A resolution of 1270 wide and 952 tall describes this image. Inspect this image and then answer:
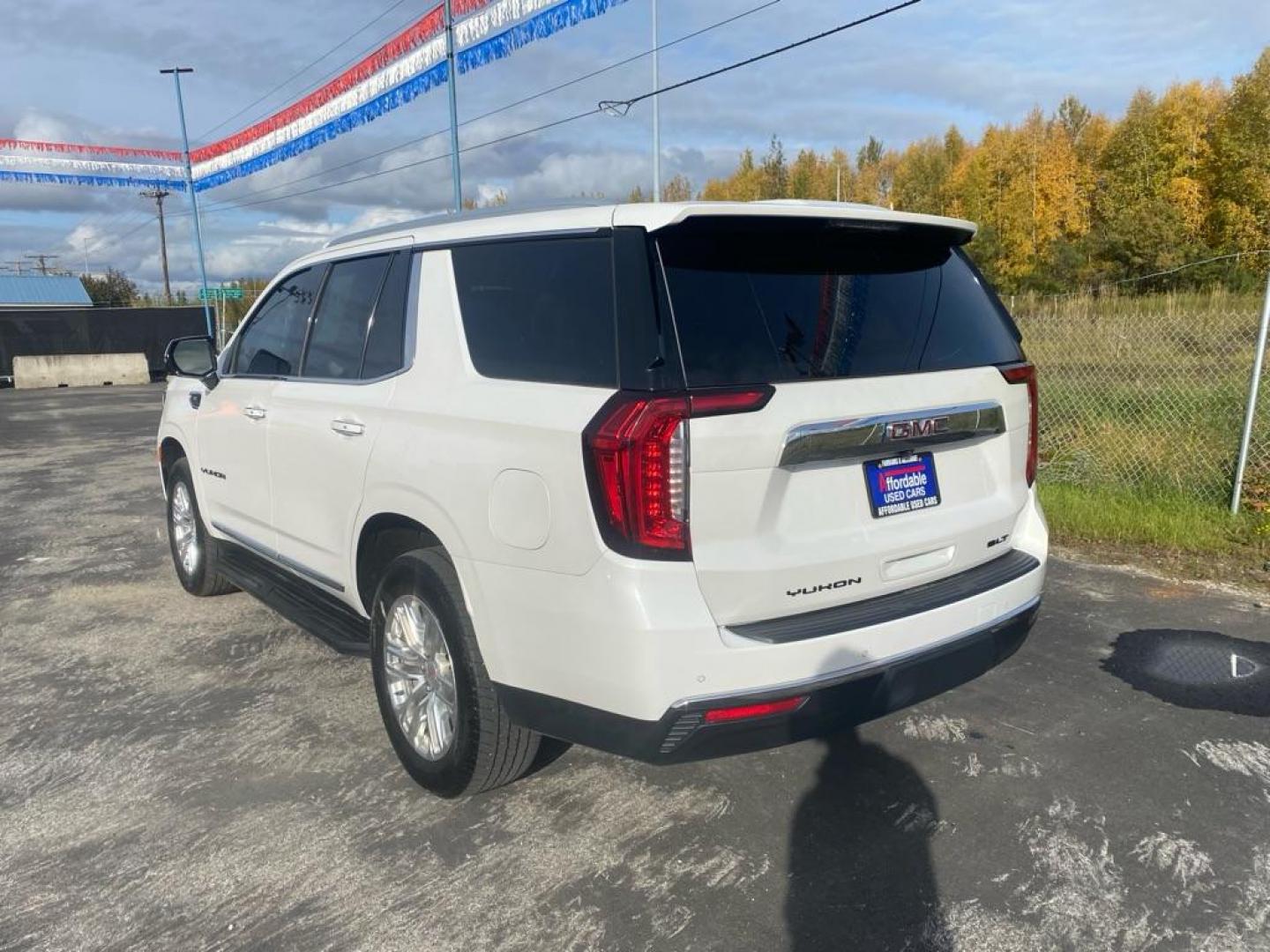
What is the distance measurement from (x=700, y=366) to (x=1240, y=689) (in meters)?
3.05

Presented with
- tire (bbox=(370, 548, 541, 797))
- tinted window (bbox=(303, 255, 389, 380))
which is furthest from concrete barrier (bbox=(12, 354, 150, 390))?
tire (bbox=(370, 548, 541, 797))

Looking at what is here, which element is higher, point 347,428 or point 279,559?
point 347,428

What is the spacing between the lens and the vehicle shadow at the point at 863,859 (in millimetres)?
2482

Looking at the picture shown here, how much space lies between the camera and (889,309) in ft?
9.62

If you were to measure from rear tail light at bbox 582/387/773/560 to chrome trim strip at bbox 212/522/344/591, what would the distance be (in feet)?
5.68

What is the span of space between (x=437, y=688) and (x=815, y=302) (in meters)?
1.77

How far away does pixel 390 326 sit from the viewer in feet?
11.2

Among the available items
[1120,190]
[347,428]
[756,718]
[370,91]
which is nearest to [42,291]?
[370,91]

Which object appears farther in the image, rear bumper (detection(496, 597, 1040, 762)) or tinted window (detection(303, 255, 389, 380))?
tinted window (detection(303, 255, 389, 380))

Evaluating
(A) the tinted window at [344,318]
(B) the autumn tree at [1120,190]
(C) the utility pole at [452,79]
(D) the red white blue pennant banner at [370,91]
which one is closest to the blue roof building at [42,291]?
(D) the red white blue pennant banner at [370,91]

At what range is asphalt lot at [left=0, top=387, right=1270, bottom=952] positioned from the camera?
8.33ft

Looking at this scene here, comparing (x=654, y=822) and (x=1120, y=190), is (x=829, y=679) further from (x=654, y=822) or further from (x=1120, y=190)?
(x=1120, y=190)

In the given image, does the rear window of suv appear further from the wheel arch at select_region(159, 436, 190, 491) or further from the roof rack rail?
the wheel arch at select_region(159, 436, 190, 491)

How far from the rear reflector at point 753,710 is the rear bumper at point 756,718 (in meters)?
0.01
